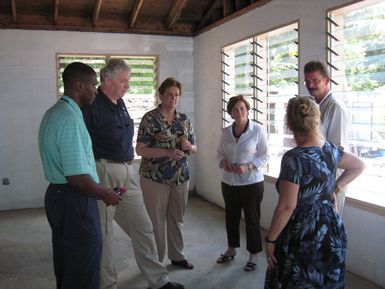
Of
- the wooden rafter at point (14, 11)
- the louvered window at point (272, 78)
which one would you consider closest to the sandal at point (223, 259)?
the louvered window at point (272, 78)

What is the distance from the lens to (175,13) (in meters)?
6.04

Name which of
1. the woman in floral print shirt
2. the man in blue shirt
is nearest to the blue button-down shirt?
the man in blue shirt

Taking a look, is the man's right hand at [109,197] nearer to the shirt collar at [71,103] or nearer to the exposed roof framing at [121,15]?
the shirt collar at [71,103]

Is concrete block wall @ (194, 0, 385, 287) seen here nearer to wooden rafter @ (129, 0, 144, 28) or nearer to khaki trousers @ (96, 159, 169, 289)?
wooden rafter @ (129, 0, 144, 28)

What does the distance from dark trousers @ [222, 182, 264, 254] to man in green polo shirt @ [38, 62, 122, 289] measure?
5.21ft

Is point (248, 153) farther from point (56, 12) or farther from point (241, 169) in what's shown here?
point (56, 12)

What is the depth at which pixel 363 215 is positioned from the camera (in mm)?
3357

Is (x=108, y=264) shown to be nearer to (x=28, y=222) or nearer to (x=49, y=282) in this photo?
(x=49, y=282)

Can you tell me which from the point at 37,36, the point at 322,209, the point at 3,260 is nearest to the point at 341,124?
the point at 322,209

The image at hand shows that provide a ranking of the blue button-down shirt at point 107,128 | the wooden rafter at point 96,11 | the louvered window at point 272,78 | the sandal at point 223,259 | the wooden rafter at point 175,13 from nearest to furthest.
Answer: the blue button-down shirt at point 107,128
the sandal at point 223,259
the louvered window at point 272,78
the wooden rafter at point 96,11
the wooden rafter at point 175,13

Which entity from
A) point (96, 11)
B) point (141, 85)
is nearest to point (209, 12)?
point (141, 85)

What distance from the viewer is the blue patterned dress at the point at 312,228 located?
1.97 m

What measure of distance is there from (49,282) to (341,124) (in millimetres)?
2592

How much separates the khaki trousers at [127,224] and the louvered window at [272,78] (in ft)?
5.83
